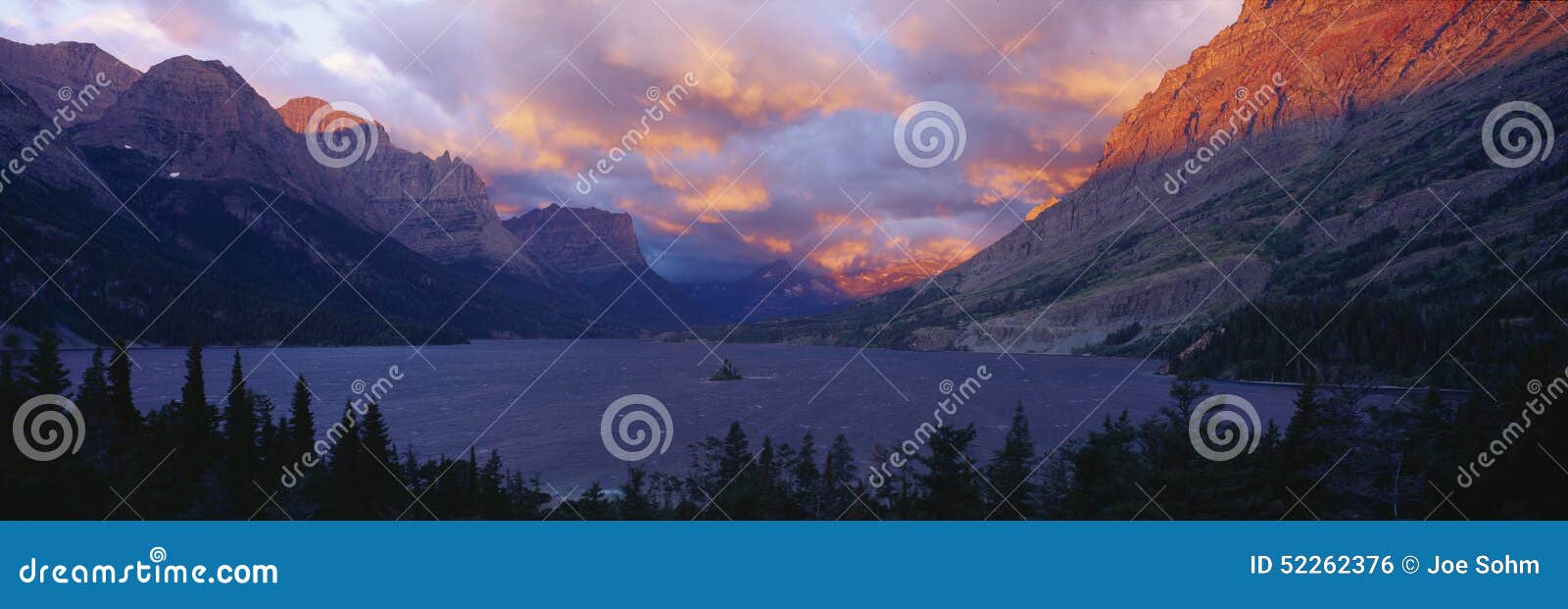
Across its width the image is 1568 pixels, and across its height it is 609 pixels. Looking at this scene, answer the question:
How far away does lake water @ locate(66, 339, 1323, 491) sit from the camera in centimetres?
7219

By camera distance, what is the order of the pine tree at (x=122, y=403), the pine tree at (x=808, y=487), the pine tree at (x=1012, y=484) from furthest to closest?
1. the pine tree at (x=122, y=403)
2. the pine tree at (x=808, y=487)
3. the pine tree at (x=1012, y=484)

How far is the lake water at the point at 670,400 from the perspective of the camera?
72188 mm

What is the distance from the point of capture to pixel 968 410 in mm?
97188

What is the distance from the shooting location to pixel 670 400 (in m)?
112

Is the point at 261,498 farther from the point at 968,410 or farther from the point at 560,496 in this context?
the point at 968,410

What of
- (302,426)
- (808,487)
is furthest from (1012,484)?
(302,426)

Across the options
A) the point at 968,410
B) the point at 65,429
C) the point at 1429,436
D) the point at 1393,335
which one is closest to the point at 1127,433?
the point at 1429,436

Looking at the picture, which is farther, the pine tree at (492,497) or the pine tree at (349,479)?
the pine tree at (349,479)

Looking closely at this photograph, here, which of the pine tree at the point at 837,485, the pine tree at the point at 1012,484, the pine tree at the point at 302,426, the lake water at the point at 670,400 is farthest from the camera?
the lake water at the point at 670,400

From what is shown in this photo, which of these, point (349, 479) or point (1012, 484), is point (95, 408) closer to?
point (349, 479)

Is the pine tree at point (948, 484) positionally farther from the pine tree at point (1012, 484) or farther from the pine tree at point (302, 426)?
the pine tree at point (302, 426)

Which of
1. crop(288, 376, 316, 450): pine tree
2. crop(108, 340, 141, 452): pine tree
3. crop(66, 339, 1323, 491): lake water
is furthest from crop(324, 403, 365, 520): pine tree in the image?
crop(66, 339, 1323, 491): lake water

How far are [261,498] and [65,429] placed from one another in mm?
7996

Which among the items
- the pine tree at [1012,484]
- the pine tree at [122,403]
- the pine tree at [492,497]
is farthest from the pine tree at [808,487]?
the pine tree at [122,403]
